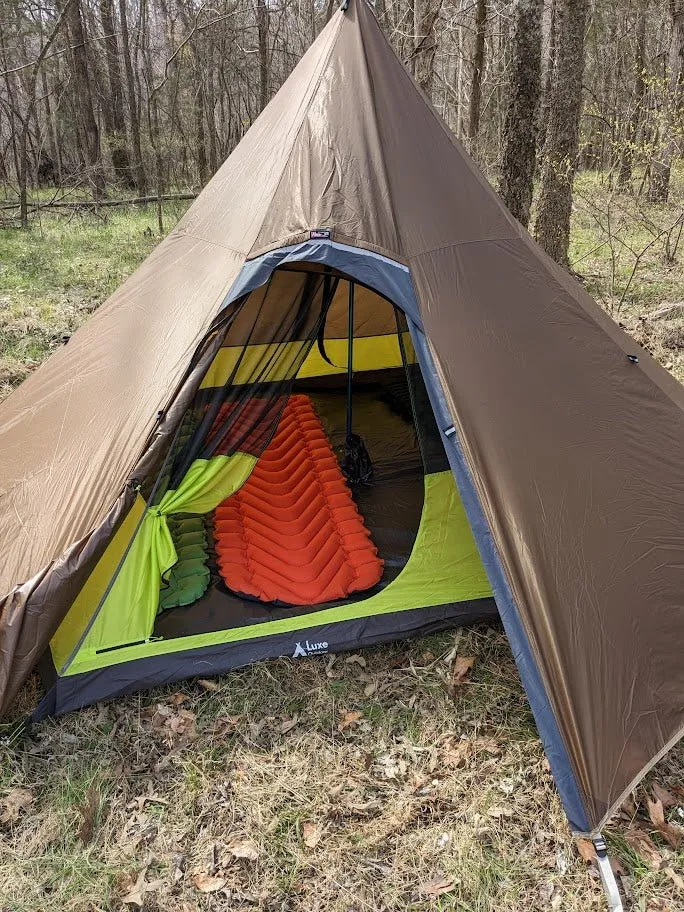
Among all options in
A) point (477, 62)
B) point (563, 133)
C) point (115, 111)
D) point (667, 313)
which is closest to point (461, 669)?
point (667, 313)

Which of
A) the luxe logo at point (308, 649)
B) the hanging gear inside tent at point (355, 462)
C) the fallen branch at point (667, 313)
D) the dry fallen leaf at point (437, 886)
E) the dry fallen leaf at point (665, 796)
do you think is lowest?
the dry fallen leaf at point (437, 886)

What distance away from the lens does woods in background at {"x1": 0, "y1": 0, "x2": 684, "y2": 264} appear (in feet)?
20.5

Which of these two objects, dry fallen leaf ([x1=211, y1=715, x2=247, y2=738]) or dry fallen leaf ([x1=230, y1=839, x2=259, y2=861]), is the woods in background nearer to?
dry fallen leaf ([x1=211, y1=715, x2=247, y2=738])

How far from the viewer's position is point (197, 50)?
16.3m

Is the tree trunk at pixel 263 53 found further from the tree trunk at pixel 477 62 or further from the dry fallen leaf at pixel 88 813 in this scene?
the dry fallen leaf at pixel 88 813

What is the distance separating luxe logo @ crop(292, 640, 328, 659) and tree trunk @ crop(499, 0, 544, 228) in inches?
199

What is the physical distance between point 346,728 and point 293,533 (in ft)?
3.75

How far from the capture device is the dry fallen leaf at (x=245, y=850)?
2.20 m

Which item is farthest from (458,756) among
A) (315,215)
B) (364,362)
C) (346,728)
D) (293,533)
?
(364,362)

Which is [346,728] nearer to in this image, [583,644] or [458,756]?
[458,756]

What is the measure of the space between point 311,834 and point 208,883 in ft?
1.14

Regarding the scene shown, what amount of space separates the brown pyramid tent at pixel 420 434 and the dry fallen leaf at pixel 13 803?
0.31 meters

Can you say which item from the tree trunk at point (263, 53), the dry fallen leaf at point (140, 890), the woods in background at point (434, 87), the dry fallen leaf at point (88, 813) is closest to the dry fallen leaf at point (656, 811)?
the dry fallen leaf at point (140, 890)

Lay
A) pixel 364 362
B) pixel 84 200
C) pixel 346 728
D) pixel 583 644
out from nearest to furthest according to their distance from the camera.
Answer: pixel 583 644, pixel 346 728, pixel 364 362, pixel 84 200
